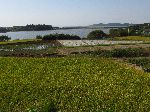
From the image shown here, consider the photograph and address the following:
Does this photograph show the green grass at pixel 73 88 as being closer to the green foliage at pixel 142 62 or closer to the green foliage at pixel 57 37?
the green foliage at pixel 142 62

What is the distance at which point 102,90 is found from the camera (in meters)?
14.6

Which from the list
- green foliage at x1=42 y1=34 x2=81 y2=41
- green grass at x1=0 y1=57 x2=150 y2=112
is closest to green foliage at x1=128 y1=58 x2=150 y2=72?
green grass at x1=0 y1=57 x2=150 y2=112

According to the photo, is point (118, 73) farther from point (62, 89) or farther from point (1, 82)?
point (1, 82)

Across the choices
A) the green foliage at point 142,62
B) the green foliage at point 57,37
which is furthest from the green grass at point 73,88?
the green foliage at point 57,37

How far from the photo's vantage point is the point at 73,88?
49.6 feet

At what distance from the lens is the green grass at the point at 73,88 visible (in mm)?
12656

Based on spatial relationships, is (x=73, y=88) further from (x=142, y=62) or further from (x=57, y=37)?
(x=57, y=37)

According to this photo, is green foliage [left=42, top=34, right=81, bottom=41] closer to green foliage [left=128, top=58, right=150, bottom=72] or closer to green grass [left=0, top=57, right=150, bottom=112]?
green foliage [left=128, top=58, right=150, bottom=72]

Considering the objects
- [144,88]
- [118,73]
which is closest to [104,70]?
[118,73]

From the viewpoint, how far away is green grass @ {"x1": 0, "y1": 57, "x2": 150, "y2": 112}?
12.7m

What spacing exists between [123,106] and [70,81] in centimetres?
433

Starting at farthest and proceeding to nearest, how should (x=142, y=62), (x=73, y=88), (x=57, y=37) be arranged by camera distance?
(x=57, y=37), (x=142, y=62), (x=73, y=88)

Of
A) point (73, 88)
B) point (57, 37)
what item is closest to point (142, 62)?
point (73, 88)

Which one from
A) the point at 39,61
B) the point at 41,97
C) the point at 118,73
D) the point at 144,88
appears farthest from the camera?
the point at 39,61
